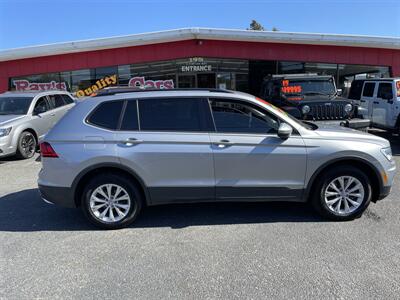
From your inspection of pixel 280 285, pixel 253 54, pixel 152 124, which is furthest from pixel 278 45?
pixel 280 285

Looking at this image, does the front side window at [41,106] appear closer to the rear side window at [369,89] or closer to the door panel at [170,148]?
the door panel at [170,148]

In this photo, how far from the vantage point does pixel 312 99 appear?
9.14m

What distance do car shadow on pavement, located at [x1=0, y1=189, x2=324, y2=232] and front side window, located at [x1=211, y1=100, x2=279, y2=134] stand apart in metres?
1.22

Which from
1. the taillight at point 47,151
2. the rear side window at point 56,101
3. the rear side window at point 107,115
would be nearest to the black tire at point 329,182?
the rear side window at point 107,115

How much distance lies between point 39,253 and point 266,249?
2.52 metres

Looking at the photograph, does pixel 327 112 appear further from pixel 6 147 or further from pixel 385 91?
pixel 6 147

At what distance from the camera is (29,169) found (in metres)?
8.40

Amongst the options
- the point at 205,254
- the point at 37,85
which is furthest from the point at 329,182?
the point at 37,85

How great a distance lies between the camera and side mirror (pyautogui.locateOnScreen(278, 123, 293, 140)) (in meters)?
4.46

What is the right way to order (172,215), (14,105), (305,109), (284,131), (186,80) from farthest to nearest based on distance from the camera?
1. (186,80)
2. (14,105)
3. (305,109)
4. (172,215)
5. (284,131)

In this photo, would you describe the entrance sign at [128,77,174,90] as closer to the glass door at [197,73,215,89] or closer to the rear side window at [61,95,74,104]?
the glass door at [197,73,215,89]

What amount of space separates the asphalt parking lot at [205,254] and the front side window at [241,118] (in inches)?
48.4

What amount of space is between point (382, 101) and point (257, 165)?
7.97 meters

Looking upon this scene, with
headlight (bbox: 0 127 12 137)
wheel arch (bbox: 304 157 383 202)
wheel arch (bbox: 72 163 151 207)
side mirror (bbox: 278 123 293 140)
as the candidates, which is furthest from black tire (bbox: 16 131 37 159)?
wheel arch (bbox: 304 157 383 202)
